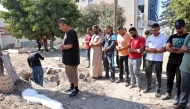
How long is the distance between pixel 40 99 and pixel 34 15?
1157 cm

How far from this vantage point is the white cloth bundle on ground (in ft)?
10.5

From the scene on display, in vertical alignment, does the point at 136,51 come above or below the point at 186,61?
above

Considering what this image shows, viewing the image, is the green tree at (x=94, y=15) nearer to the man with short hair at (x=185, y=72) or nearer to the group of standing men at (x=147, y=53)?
the group of standing men at (x=147, y=53)

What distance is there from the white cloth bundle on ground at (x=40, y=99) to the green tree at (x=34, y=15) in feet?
32.7

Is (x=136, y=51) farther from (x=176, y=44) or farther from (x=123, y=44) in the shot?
(x=176, y=44)

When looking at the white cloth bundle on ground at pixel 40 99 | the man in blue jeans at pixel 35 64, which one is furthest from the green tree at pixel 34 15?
the white cloth bundle on ground at pixel 40 99

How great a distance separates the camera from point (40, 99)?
11.2 ft

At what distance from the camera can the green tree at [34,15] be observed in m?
13.0

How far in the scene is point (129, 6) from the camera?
23219mm

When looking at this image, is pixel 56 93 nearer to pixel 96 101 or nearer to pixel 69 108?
pixel 69 108

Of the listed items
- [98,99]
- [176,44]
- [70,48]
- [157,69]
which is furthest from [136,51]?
[70,48]

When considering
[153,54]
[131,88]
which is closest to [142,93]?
[131,88]

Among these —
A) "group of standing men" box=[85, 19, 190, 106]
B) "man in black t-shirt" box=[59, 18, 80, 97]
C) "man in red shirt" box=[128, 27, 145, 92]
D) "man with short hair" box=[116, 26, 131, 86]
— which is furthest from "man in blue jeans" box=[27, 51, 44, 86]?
"man in red shirt" box=[128, 27, 145, 92]

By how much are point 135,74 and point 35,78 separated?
12.3 feet
